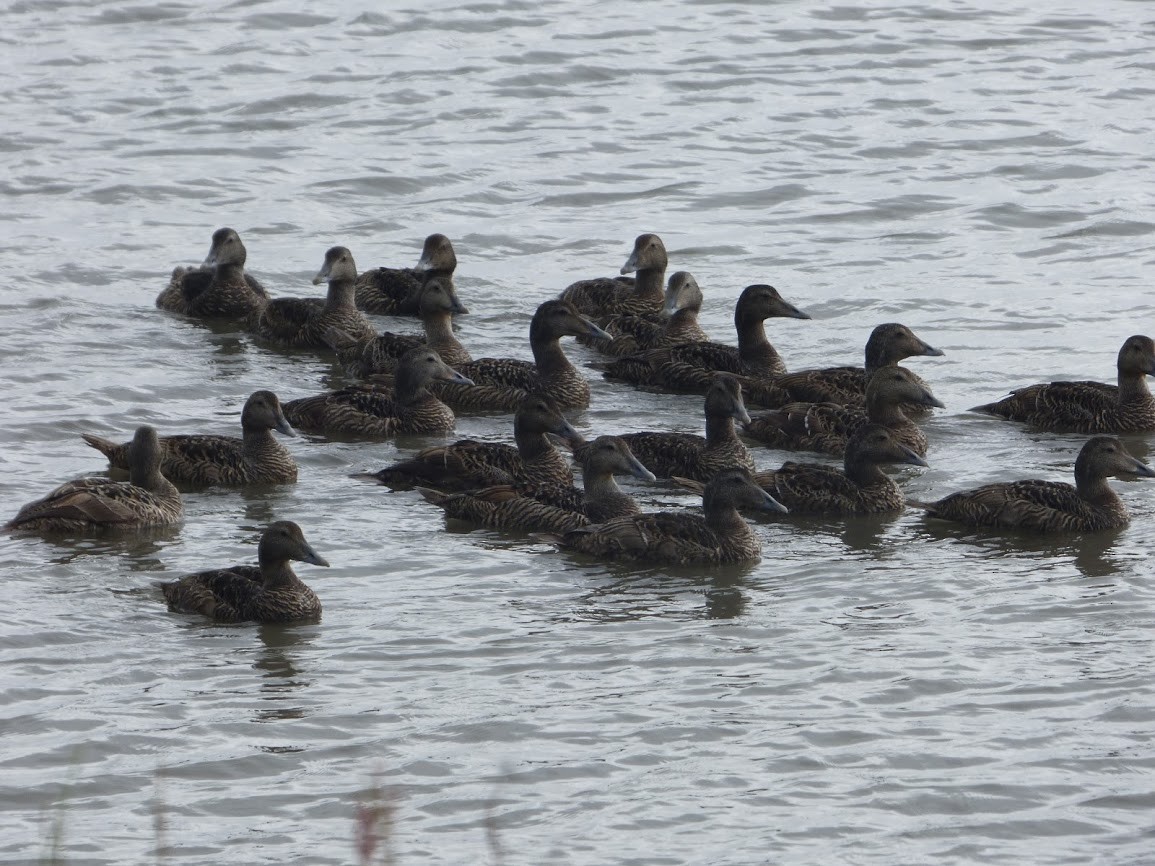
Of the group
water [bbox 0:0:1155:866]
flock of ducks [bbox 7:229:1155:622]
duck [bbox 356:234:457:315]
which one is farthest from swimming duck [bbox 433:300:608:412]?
duck [bbox 356:234:457:315]

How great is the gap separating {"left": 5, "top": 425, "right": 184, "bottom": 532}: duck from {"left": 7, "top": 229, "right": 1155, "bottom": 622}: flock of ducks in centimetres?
1

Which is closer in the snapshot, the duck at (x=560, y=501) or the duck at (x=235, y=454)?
the duck at (x=560, y=501)

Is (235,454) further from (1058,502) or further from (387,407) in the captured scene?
(1058,502)

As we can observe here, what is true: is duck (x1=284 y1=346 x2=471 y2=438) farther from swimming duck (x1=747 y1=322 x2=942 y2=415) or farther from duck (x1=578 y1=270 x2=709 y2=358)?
swimming duck (x1=747 y1=322 x2=942 y2=415)

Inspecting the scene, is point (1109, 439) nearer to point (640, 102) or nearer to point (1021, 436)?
point (1021, 436)

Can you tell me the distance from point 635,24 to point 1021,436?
13668 mm

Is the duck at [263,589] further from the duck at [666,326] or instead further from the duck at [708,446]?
the duck at [666,326]

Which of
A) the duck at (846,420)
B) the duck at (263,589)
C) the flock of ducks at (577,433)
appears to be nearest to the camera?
the duck at (263,589)

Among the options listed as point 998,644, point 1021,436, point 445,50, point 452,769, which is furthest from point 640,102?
point 452,769

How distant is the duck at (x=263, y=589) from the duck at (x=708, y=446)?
309cm

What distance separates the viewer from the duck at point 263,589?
10312 millimetres

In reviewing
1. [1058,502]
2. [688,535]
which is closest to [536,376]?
[688,535]

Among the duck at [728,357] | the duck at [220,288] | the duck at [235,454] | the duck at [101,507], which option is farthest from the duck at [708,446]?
the duck at [220,288]

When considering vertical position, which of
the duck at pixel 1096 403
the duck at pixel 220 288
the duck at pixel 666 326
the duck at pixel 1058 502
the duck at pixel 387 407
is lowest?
the duck at pixel 1058 502
